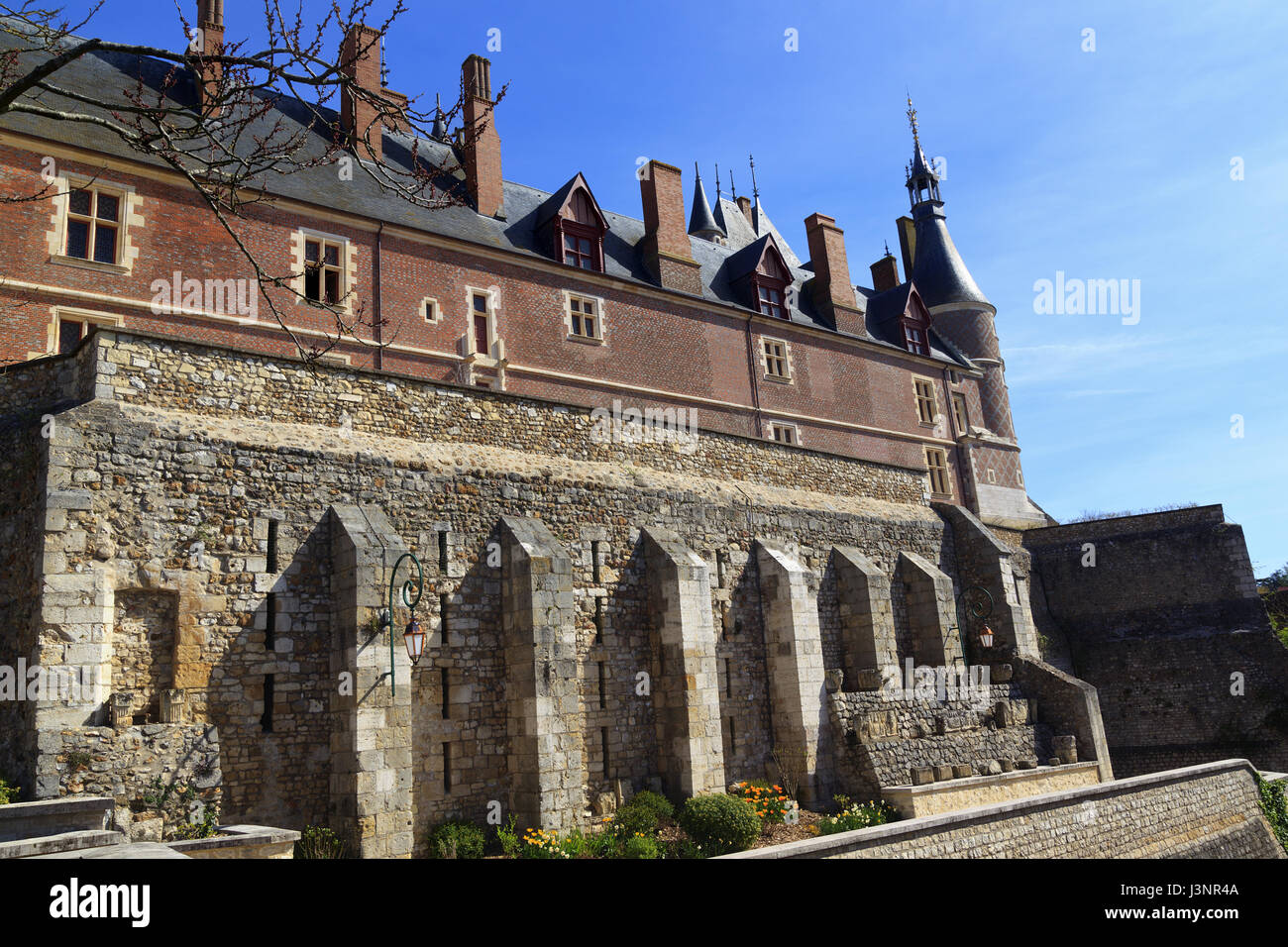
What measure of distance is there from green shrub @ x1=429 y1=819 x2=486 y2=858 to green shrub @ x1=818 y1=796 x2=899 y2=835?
5.69 meters

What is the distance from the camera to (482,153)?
24.9 m

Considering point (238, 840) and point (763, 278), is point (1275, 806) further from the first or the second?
point (238, 840)

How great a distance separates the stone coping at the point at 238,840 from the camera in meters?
9.19

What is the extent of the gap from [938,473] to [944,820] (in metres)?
21.2

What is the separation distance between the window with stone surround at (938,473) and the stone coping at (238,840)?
88.1 ft

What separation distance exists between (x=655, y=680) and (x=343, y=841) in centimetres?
619

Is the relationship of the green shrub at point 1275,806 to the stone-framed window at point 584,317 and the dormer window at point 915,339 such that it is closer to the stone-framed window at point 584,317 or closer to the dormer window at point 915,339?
the dormer window at point 915,339

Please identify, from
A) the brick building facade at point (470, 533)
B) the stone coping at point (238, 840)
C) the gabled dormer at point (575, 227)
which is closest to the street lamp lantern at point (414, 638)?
the brick building facade at point (470, 533)

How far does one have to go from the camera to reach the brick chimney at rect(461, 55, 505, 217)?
2469 cm

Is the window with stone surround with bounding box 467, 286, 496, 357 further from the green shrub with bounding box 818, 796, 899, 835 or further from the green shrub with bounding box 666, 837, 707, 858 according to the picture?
the green shrub with bounding box 818, 796, 899, 835

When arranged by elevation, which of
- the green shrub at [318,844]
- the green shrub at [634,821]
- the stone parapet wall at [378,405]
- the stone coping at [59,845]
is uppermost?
the stone parapet wall at [378,405]

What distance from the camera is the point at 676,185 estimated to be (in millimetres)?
28422

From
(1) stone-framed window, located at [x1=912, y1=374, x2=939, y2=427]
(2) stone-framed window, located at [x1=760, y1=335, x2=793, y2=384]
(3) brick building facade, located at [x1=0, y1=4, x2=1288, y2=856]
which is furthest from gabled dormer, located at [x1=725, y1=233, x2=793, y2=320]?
(1) stone-framed window, located at [x1=912, y1=374, x2=939, y2=427]
